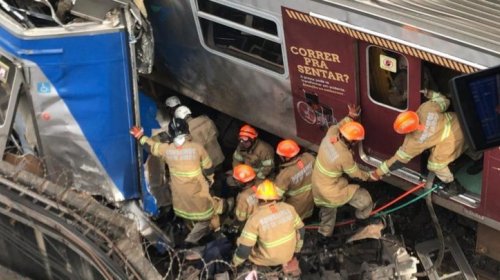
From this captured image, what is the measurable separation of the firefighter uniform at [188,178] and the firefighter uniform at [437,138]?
2025 millimetres

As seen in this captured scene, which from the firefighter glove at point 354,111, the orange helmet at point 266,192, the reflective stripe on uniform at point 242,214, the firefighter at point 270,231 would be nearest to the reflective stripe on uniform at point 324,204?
the firefighter at point 270,231

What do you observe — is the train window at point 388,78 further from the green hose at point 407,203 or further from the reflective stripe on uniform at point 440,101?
the green hose at point 407,203

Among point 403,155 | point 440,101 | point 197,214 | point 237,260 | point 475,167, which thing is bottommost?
point 197,214

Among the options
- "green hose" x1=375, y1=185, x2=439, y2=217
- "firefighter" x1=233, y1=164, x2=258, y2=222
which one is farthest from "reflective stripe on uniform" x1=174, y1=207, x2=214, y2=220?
"green hose" x1=375, y1=185, x2=439, y2=217

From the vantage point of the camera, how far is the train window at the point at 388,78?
6.54 m

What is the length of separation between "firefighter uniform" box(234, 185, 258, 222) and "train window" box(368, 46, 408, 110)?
5.15 feet

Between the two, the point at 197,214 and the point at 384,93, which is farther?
the point at 197,214

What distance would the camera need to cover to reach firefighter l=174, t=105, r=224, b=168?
26.8 ft

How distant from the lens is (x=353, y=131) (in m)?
6.86

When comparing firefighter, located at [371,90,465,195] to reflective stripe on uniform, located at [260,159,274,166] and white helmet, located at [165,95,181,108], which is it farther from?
white helmet, located at [165,95,181,108]

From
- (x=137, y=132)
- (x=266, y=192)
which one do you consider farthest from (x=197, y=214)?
(x=266, y=192)

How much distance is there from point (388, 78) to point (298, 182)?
1.56m

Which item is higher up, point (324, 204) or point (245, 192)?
Answer: point (245, 192)

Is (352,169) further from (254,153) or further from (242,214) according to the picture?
(254,153)
